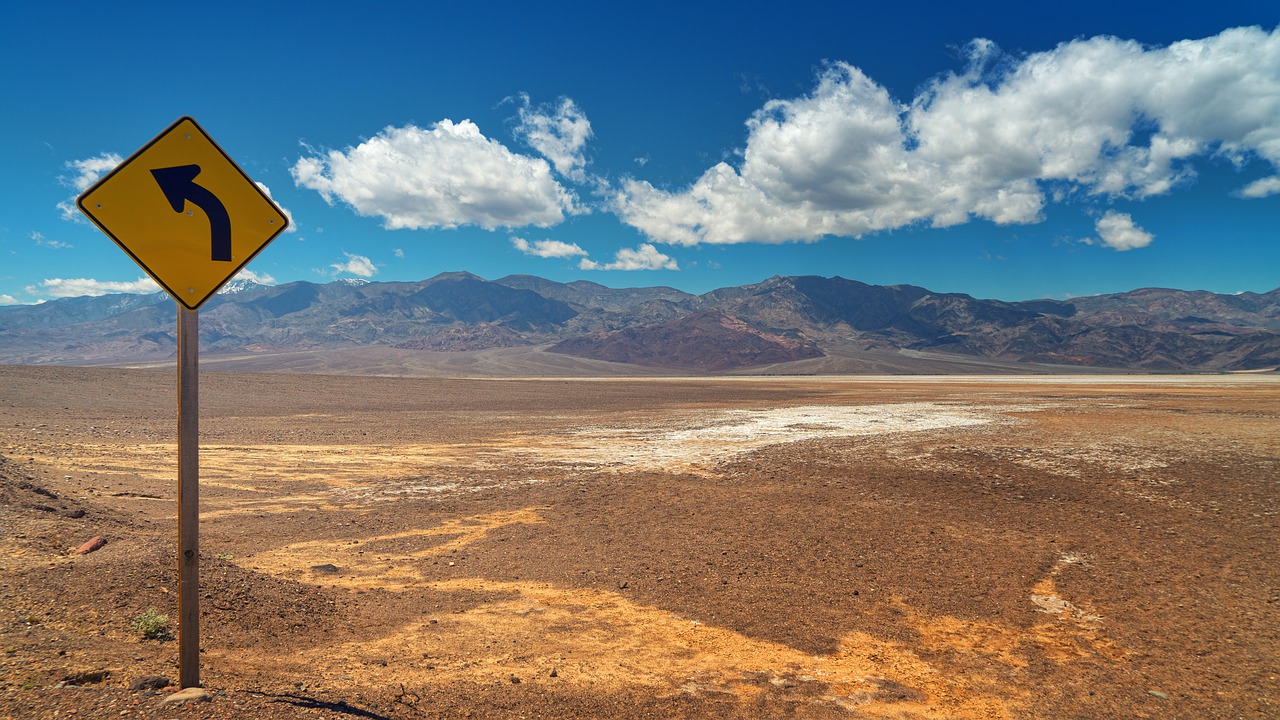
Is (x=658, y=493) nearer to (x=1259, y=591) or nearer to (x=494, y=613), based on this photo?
(x=494, y=613)

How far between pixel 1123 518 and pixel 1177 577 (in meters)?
3.44

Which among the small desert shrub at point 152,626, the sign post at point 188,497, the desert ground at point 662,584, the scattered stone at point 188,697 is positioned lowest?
the desert ground at point 662,584

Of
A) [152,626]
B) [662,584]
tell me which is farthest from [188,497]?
[662,584]

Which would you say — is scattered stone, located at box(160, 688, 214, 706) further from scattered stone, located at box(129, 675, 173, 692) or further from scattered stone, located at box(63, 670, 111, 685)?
scattered stone, located at box(63, 670, 111, 685)

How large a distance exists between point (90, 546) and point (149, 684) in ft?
14.9

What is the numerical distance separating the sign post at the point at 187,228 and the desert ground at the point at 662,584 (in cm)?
107

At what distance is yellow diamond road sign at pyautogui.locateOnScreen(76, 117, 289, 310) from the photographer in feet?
11.4

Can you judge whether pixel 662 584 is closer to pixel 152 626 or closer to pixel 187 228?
pixel 152 626

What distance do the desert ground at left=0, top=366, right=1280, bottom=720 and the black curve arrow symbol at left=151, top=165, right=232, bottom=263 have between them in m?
2.73

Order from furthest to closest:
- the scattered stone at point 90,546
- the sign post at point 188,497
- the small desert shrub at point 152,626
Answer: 1. the scattered stone at point 90,546
2. the small desert shrub at point 152,626
3. the sign post at point 188,497

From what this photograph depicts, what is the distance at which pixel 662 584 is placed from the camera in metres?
7.98

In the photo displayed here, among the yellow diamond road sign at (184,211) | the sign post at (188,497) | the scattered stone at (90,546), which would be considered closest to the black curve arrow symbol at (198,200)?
the yellow diamond road sign at (184,211)

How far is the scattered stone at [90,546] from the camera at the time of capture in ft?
22.5

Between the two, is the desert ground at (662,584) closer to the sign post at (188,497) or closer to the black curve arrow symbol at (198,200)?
the sign post at (188,497)
